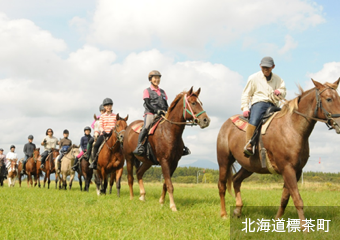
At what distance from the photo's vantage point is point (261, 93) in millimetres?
7625

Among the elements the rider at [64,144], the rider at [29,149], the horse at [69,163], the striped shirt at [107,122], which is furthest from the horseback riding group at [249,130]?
the rider at [29,149]

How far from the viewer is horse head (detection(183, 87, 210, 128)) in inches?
330

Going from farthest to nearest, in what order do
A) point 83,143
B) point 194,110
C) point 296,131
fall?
point 83,143 < point 194,110 < point 296,131

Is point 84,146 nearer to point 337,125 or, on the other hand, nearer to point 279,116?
point 279,116

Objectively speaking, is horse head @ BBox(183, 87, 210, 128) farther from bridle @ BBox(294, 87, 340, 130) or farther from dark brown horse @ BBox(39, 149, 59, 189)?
dark brown horse @ BBox(39, 149, 59, 189)

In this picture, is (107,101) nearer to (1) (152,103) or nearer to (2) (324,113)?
(1) (152,103)

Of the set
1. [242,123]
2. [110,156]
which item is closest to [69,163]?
[110,156]

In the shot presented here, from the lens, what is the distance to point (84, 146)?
56.4ft

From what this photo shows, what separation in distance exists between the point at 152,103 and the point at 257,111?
394cm

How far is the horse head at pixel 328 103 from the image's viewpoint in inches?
237

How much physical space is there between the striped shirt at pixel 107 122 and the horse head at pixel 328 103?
8928mm

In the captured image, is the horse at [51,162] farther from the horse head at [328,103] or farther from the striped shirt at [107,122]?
the horse head at [328,103]

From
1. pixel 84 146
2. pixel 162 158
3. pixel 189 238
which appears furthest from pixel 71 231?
pixel 84 146

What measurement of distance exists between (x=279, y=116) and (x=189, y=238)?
317 centimetres
